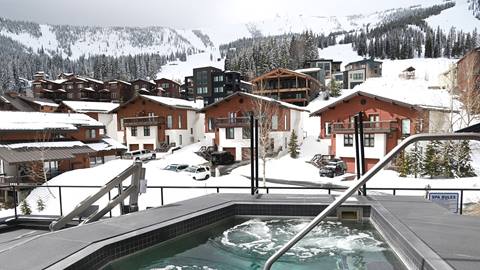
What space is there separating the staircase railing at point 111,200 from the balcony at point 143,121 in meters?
32.7

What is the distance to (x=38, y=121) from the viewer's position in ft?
99.9

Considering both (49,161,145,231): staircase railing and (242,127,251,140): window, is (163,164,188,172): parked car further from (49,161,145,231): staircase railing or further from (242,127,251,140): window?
(49,161,145,231): staircase railing

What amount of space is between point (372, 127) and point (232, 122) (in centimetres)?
1387

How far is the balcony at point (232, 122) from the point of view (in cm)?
3353

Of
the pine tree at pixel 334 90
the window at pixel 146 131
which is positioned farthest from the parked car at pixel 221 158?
the pine tree at pixel 334 90

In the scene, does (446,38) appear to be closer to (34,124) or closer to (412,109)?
(412,109)

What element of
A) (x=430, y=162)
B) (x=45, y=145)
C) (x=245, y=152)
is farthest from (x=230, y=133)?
Answer: (x=430, y=162)

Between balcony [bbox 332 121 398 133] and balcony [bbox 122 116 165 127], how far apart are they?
2112 cm

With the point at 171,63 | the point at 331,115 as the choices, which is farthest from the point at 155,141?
the point at 171,63

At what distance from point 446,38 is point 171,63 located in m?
124

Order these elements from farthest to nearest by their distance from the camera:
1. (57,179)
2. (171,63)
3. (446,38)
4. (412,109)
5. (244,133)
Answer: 1. (171,63)
2. (446,38)
3. (244,133)
4. (412,109)
5. (57,179)

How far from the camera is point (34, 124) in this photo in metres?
29.4

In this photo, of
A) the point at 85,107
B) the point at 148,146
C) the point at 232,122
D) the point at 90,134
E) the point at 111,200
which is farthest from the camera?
the point at 85,107

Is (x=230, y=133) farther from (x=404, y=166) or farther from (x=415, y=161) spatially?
(x=415, y=161)
